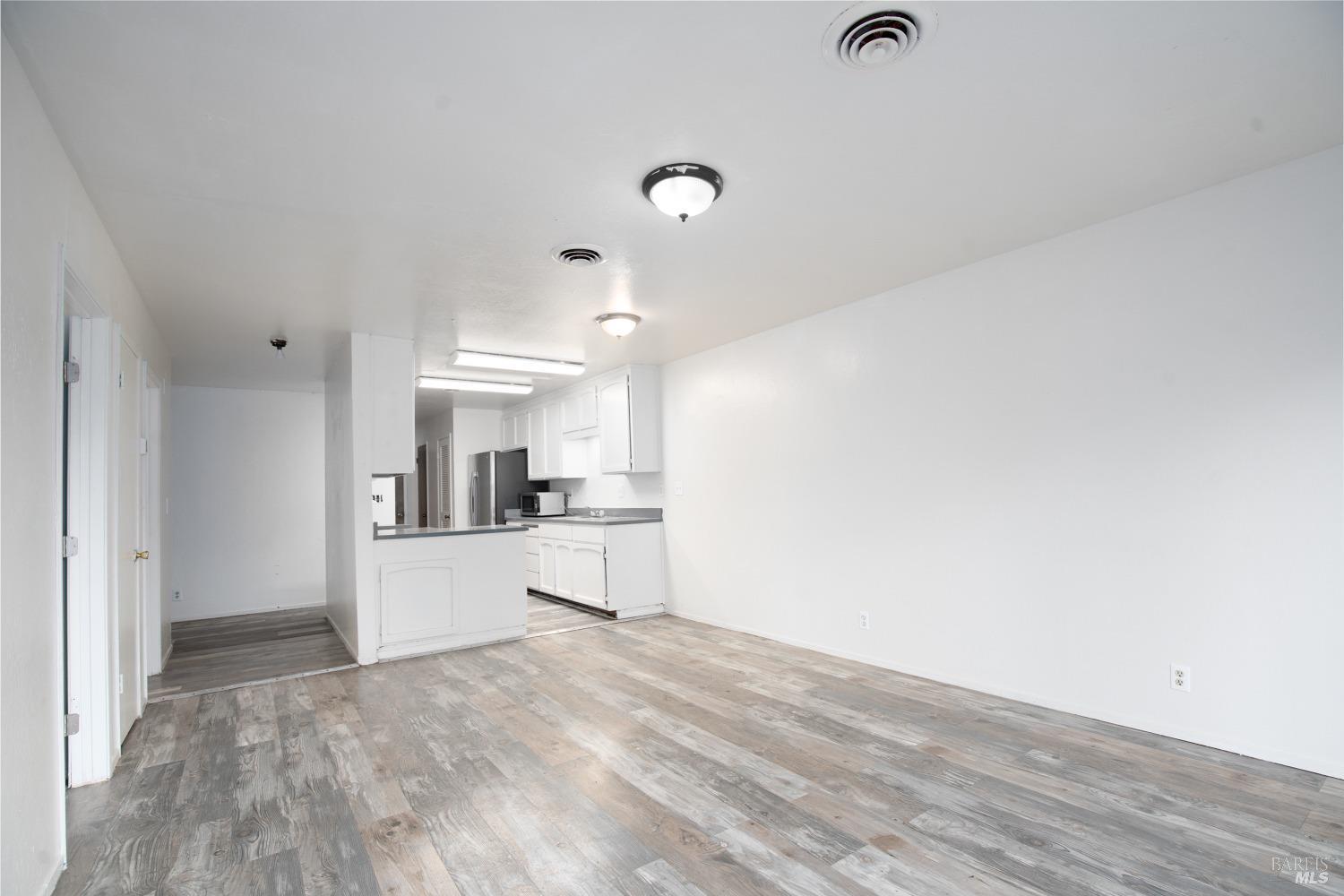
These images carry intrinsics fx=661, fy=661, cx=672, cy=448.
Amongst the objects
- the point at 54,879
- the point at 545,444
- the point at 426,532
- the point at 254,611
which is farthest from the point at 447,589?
the point at 254,611

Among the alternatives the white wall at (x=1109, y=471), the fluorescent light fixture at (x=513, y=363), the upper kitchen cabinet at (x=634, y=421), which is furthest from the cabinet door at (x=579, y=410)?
the white wall at (x=1109, y=471)

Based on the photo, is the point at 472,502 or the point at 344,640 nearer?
the point at 344,640

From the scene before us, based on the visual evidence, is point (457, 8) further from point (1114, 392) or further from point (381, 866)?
point (1114, 392)

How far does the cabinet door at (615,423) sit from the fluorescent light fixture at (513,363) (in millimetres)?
471

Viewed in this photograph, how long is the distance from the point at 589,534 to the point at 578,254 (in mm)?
3403

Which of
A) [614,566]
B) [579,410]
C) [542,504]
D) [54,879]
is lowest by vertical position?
[54,879]

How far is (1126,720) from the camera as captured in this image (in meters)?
3.08

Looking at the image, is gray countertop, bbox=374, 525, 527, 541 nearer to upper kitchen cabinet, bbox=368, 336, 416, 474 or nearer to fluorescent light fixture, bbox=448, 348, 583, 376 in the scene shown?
upper kitchen cabinet, bbox=368, 336, 416, 474

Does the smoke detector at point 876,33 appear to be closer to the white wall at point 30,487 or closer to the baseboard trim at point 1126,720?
the white wall at point 30,487

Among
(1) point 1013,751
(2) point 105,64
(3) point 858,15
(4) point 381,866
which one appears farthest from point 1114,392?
(2) point 105,64

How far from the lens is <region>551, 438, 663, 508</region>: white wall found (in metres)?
6.52

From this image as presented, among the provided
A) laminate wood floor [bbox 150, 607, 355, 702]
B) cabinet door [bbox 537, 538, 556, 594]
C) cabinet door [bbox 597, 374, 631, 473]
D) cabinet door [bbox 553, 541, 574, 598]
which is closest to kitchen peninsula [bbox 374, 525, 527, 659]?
laminate wood floor [bbox 150, 607, 355, 702]

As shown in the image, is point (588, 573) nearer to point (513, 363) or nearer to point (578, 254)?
point (513, 363)

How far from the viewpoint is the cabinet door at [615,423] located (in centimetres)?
628
